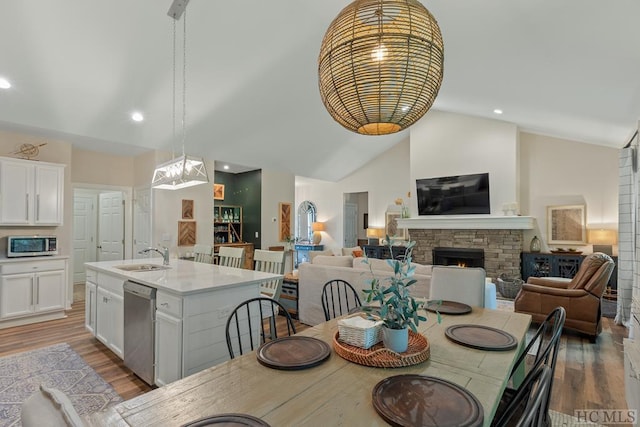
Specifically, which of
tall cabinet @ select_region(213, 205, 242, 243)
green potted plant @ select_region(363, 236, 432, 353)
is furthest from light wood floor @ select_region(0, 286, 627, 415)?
tall cabinet @ select_region(213, 205, 242, 243)

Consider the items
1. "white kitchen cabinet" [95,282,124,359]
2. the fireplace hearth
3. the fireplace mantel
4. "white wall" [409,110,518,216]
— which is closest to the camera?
"white kitchen cabinet" [95,282,124,359]

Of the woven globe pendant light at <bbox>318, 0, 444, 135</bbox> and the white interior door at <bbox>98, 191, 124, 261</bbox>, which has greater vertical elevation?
the woven globe pendant light at <bbox>318, 0, 444, 135</bbox>

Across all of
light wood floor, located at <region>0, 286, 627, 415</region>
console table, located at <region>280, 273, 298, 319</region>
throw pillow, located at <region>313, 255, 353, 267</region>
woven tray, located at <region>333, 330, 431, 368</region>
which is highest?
throw pillow, located at <region>313, 255, 353, 267</region>

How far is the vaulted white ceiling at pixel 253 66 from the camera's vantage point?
2814 millimetres

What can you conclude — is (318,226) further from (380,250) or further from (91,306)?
(91,306)

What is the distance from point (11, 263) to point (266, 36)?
4.39 metres

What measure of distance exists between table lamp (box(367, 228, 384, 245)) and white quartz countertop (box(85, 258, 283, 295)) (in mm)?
5974

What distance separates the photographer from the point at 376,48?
1.33 m

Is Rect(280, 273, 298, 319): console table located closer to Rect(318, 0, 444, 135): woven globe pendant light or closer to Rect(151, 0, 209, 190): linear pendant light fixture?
Rect(151, 0, 209, 190): linear pendant light fixture

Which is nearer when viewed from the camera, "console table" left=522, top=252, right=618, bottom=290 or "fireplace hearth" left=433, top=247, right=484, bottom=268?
"console table" left=522, top=252, right=618, bottom=290

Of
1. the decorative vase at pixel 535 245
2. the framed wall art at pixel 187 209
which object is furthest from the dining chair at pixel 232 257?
the decorative vase at pixel 535 245

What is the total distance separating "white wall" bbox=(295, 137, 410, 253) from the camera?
29.7 feet

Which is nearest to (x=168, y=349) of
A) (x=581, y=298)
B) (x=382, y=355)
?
(x=382, y=355)
